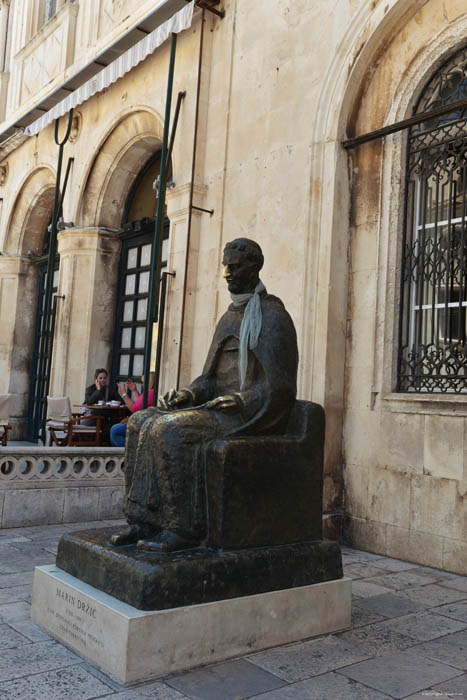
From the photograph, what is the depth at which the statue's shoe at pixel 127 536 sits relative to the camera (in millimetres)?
3529

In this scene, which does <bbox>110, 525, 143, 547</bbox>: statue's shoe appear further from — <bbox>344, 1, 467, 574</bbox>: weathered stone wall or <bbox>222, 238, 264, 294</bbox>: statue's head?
<bbox>344, 1, 467, 574</bbox>: weathered stone wall

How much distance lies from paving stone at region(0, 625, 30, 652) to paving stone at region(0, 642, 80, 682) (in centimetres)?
5

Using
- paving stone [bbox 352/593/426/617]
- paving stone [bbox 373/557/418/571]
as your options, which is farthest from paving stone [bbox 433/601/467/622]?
paving stone [bbox 373/557/418/571]

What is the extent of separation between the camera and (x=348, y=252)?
22.2 ft

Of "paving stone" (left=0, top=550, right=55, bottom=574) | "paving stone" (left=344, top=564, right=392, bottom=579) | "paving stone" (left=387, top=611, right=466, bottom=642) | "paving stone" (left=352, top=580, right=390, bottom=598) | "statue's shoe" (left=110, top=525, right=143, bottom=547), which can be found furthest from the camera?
"paving stone" (left=344, top=564, right=392, bottom=579)

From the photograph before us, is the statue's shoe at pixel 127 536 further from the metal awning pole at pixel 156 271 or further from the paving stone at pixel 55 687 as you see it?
the metal awning pole at pixel 156 271

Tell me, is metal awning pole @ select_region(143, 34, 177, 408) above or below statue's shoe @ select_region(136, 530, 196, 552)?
above

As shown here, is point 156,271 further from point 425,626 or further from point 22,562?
point 425,626

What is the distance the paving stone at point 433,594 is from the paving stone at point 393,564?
0.55 meters

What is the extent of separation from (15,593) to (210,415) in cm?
193

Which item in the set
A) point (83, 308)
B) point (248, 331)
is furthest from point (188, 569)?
point (83, 308)

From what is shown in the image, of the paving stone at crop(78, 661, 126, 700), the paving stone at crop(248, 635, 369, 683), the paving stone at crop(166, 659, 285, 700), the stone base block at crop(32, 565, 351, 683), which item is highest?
the stone base block at crop(32, 565, 351, 683)

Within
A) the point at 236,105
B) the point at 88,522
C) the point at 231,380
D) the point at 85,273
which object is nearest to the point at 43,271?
the point at 85,273

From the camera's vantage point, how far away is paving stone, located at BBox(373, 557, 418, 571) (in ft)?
18.2
